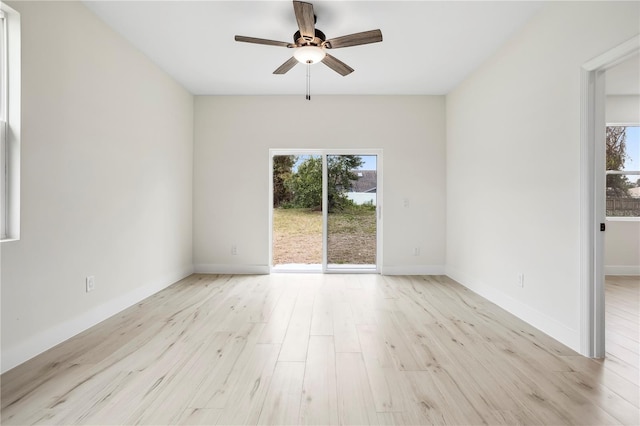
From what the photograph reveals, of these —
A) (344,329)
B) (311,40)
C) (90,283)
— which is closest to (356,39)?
(311,40)

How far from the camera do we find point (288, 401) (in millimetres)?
1628

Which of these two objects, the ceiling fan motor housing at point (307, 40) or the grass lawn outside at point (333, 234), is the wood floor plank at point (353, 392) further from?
the grass lawn outside at point (333, 234)

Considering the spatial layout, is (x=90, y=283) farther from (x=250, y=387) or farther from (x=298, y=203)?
(x=298, y=203)

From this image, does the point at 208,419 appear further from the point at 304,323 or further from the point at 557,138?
the point at 557,138

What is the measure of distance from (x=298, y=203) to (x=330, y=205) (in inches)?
20.0

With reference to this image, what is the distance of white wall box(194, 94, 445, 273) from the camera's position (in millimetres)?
4641

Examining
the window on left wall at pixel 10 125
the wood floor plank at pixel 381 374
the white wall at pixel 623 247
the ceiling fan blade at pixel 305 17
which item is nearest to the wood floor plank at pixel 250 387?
the wood floor plank at pixel 381 374

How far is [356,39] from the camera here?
2475mm

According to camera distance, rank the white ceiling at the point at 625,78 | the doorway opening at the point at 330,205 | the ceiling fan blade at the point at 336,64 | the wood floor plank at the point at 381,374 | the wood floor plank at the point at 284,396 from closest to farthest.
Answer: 1. the wood floor plank at the point at 284,396
2. the wood floor plank at the point at 381,374
3. the ceiling fan blade at the point at 336,64
4. the white ceiling at the point at 625,78
5. the doorway opening at the point at 330,205

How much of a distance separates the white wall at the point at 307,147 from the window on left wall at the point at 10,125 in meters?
2.68

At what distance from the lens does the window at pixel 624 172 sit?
4.50m

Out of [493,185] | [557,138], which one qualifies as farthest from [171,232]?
[557,138]

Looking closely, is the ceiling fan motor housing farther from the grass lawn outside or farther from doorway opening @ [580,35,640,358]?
the grass lawn outside

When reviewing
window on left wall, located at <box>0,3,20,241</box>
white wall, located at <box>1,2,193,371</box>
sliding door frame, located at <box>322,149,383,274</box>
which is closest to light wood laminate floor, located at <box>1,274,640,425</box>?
white wall, located at <box>1,2,193,371</box>
